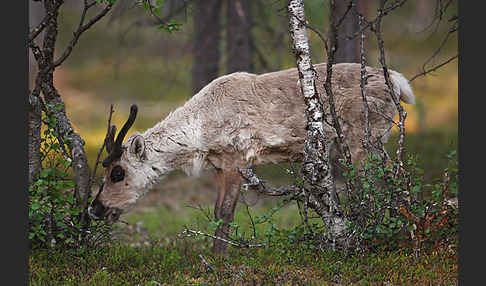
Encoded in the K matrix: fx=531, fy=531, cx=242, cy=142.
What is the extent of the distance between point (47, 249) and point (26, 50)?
244 centimetres

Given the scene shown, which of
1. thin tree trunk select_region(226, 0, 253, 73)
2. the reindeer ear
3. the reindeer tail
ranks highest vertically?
thin tree trunk select_region(226, 0, 253, 73)

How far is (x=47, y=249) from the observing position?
6.58 metres

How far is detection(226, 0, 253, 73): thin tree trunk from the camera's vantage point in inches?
504

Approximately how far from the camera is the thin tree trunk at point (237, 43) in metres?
12.8

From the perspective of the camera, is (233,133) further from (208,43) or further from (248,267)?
(208,43)

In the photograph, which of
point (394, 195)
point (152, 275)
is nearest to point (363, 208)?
point (394, 195)

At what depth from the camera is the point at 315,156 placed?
6191 millimetres

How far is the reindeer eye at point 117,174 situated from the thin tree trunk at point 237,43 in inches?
239

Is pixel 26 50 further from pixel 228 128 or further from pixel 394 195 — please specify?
pixel 394 195

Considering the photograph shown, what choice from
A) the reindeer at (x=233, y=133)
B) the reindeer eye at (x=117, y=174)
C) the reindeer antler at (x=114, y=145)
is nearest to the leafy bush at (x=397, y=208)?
the reindeer at (x=233, y=133)

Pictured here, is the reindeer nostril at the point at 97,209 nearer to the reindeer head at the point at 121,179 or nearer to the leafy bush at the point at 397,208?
the reindeer head at the point at 121,179

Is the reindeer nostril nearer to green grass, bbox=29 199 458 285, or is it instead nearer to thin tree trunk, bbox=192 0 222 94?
green grass, bbox=29 199 458 285

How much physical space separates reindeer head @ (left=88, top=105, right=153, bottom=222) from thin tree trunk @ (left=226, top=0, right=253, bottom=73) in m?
5.94

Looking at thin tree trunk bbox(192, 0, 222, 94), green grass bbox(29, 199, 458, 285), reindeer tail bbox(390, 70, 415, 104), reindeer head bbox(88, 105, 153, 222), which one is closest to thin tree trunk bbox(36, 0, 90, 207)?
reindeer head bbox(88, 105, 153, 222)
